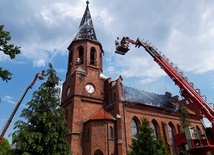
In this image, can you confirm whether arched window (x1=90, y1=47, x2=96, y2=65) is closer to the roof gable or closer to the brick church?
the brick church

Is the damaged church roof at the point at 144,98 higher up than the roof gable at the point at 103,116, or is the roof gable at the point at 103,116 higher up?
the damaged church roof at the point at 144,98

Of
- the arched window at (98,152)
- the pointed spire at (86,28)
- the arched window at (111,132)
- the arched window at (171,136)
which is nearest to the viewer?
the arched window at (98,152)

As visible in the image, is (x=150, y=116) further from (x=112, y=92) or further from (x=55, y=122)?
(x=55, y=122)

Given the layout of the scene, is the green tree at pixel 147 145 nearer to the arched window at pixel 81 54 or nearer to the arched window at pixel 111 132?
the arched window at pixel 111 132

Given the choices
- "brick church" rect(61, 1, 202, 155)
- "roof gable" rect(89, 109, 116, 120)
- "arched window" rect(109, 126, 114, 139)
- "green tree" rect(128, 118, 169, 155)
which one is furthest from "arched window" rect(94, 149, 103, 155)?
"green tree" rect(128, 118, 169, 155)

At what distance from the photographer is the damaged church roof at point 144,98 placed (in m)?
30.1

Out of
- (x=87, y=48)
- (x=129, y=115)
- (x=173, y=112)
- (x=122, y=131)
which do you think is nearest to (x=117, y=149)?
(x=122, y=131)

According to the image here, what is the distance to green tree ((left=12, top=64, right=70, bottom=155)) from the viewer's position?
14997mm

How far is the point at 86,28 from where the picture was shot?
36.3 m

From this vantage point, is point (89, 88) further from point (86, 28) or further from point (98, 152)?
point (86, 28)

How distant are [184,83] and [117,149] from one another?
10.6 meters

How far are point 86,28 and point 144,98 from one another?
15449 millimetres

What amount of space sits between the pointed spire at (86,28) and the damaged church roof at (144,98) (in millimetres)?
10456

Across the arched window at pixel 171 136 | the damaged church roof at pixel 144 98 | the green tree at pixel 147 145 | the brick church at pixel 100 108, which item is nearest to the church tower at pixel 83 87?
the brick church at pixel 100 108
